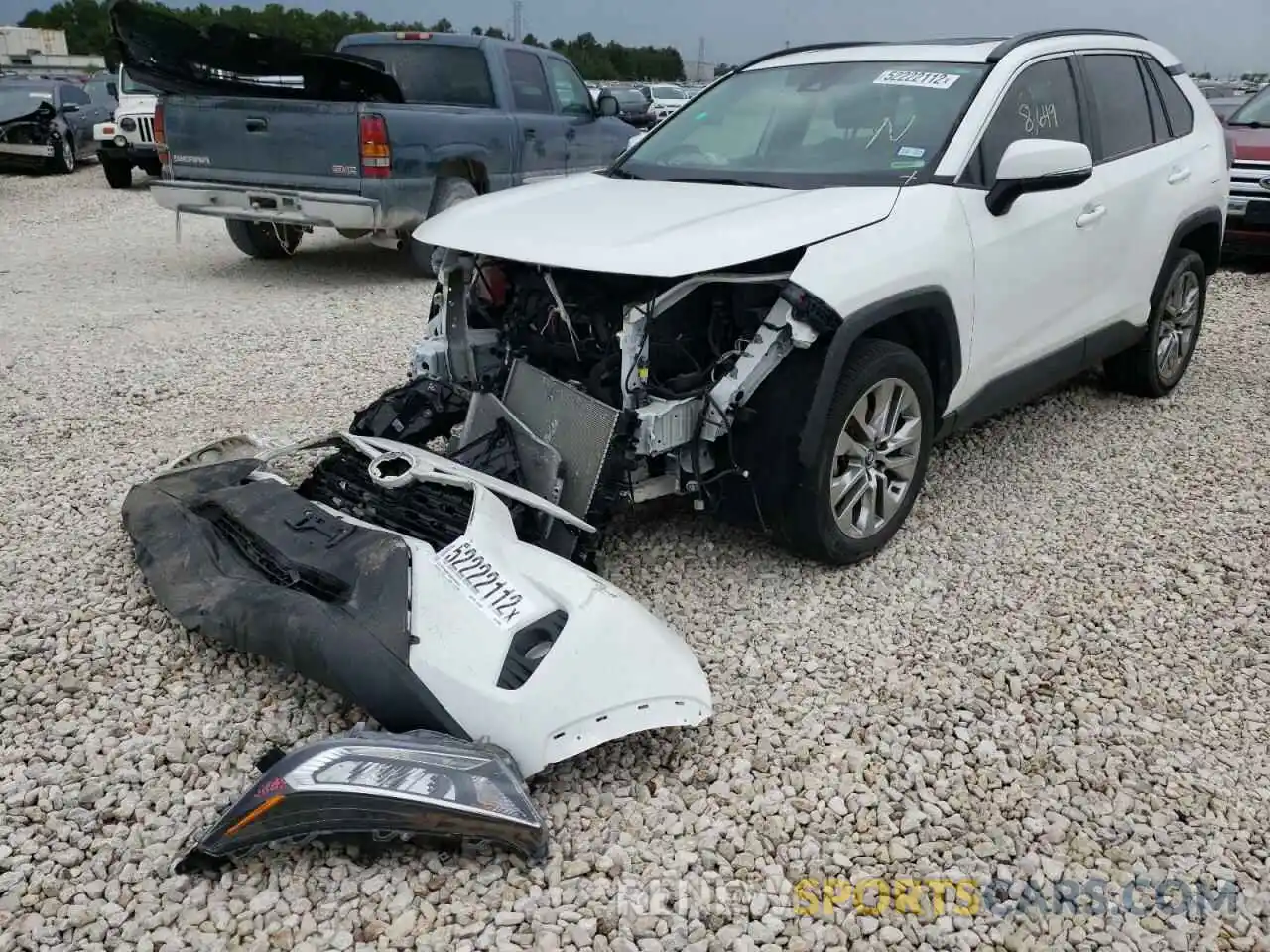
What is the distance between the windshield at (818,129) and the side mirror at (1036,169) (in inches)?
11.0

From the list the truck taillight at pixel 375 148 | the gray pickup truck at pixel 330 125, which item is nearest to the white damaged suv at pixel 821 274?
the truck taillight at pixel 375 148

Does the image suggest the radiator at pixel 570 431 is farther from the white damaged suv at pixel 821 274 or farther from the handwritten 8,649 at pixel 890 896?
the handwritten 8,649 at pixel 890 896

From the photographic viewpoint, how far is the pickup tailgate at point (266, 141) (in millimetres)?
8289

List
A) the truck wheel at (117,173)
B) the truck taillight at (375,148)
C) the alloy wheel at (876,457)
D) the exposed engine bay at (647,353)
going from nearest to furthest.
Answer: the exposed engine bay at (647,353) < the alloy wheel at (876,457) < the truck taillight at (375,148) < the truck wheel at (117,173)

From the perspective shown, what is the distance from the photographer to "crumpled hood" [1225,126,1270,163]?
31.4ft

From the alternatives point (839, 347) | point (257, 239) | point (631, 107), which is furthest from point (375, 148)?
point (839, 347)

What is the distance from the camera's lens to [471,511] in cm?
321

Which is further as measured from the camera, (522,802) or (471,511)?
(471,511)

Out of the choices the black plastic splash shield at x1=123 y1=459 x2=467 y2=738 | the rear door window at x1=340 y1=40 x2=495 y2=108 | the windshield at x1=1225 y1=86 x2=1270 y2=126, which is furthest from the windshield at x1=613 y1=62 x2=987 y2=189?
the windshield at x1=1225 y1=86 x2=1270 y2=126

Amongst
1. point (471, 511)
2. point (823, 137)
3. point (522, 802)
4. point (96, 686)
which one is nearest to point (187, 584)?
point (96, 686)

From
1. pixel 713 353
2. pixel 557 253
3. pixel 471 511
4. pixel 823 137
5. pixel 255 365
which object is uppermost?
pixel 823 137

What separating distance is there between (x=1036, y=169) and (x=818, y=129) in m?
0.97

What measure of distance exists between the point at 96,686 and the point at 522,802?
1572mm

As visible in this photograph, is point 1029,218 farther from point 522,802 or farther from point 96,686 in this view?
point 96,686
